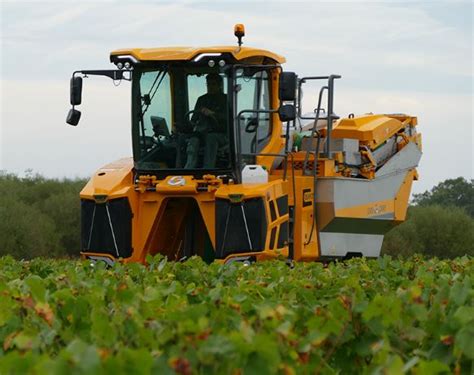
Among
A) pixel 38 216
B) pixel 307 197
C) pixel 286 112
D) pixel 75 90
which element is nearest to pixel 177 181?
pixel 286 112

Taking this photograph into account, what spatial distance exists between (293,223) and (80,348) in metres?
10.9

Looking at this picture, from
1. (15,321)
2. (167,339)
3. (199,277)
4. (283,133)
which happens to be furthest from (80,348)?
(283,133)

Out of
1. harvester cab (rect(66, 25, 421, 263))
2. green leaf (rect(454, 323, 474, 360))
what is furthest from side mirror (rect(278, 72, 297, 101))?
green leaf (rect(454, 323, 474, 360))

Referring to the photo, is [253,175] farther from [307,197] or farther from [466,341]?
[466,341]

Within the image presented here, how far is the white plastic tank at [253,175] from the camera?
14477 mm

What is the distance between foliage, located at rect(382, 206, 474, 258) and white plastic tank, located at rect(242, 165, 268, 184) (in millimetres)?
19824

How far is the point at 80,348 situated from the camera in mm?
4344

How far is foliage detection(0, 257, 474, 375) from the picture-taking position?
15.0 feet

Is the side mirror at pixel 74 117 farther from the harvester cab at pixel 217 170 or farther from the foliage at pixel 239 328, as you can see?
the foliage at pixel 239 328

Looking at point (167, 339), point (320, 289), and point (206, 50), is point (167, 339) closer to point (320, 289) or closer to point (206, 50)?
point (320, 289)

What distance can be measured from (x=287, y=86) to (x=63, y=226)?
21.9 m

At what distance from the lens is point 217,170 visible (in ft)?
47.4

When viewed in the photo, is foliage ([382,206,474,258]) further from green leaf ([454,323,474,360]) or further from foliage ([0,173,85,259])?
green leaf ([454,323,474,360])

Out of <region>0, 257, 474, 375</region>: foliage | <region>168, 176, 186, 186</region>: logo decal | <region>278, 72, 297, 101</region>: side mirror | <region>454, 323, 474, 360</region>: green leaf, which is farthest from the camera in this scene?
<region>168, 176, 186, 186</region>: logo decal
